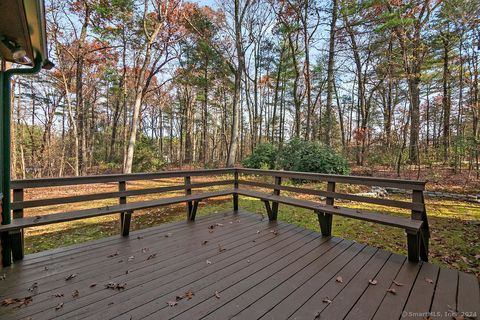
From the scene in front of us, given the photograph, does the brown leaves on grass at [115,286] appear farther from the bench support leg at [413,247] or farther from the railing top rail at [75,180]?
the bench support leg at [413,247]

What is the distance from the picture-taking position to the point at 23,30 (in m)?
1.84

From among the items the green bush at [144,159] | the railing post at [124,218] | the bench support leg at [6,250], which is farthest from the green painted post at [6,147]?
the green bush at [144,159]

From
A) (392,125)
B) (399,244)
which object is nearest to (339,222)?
(399,244)

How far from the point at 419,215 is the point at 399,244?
1.19m

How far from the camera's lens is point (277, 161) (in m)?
9.81

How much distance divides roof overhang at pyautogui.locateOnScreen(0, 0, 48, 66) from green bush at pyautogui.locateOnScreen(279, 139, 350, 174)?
24.8 ft

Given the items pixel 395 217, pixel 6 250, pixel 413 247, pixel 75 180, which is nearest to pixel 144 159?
pixel 75 180

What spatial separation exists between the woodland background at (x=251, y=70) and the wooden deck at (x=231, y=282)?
23.9 feet

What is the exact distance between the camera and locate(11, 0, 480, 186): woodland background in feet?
32.3

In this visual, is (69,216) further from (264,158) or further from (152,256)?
(264,158)

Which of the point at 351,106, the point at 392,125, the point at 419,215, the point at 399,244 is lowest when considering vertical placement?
the point at 399,244

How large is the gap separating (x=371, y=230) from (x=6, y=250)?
548 cm

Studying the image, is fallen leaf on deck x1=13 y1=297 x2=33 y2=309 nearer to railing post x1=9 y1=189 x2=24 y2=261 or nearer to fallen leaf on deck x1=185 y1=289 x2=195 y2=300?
railing post x1=9 y1=189 x2=24 y2=261

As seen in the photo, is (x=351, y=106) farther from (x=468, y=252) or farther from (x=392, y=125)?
(x=468, y=252)
